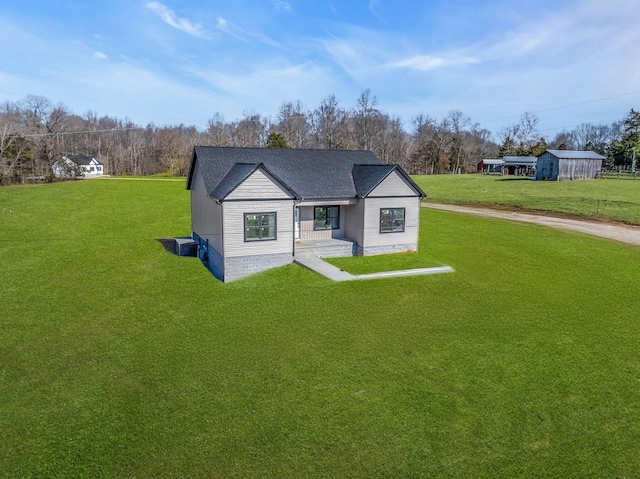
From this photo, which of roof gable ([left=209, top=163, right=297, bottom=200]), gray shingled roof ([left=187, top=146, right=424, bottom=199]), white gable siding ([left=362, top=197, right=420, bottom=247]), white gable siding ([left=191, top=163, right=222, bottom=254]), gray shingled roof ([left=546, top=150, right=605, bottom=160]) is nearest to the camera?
roof gable ([left=209, top=163, right=297, bottom=200])

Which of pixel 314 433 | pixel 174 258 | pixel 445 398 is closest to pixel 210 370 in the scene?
pixel 314 433

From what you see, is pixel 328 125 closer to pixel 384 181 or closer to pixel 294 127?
pixel 294 127

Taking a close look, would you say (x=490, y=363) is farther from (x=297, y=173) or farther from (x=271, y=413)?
(x=297, y=173)

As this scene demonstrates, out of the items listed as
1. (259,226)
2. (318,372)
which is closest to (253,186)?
(259,226)

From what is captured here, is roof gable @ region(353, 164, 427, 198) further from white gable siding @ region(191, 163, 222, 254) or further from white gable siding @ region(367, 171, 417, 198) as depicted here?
white gable siding @ region(191, 163, 222, 254)

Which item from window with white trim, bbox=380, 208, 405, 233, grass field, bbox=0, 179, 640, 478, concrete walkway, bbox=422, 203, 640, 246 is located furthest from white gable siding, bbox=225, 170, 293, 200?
concrete walkway, bbox=422, 203, 640, 246

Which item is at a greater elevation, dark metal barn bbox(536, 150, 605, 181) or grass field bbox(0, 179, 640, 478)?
dark metal barn bbox(536, 150, 605, 181)
